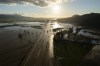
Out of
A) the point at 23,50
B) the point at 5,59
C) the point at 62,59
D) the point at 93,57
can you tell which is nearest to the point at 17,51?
the point at 23,50

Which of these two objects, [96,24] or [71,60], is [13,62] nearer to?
[71,60]

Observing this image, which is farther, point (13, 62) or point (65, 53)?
point (65, 53)

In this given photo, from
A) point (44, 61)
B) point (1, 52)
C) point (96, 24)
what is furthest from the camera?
point (96, 24)

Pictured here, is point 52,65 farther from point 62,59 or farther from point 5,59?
point 5,59

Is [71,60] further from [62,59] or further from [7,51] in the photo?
[7,51]

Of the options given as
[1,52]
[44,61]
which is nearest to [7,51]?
[1,52]

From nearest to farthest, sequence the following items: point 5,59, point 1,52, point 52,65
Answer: point 52,65
point 5,59
point 1,52

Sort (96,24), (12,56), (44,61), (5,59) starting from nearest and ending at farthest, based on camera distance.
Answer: (44,61), (5,59), (12,56), (96,24)

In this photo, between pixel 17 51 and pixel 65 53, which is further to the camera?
pixel 17 51

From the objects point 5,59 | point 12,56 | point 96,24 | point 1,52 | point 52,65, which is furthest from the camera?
point 96,24
